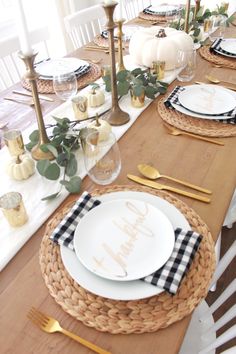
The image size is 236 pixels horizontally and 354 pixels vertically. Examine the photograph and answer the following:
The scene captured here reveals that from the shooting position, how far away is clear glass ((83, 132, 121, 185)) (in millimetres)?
714

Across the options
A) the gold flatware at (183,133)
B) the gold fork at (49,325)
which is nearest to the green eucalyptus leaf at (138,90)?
the gold flatware at (183,133)

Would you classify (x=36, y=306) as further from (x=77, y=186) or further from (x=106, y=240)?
(x=77, y=186)

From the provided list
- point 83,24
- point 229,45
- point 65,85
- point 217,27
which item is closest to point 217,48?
point 229,45

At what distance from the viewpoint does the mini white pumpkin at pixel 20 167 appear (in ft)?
2.44

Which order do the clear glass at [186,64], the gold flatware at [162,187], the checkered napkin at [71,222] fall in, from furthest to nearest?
the clear glass at [186,64]
the gold flatware at [162,187]
the checkered napkin at [71,222]

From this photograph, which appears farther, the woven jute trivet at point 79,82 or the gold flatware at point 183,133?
the woven jute trivet at point 79,82

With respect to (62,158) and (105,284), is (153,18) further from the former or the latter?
(105,284)

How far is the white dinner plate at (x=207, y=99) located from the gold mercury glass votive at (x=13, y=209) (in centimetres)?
57

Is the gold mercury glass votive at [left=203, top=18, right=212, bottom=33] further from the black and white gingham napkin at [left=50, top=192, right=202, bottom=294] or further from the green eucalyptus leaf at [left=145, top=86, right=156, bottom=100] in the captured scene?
the black and white gingham napkin at [left=50, top=192, right=202, bottom=294]

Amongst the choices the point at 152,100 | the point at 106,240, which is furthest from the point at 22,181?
the point at 152,100

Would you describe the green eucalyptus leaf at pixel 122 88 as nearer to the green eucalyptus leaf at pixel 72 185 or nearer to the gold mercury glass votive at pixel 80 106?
the gold mercury glass votive at pixel 80 106

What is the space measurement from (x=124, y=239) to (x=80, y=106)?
0.51 metres

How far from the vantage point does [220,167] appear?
78 cm

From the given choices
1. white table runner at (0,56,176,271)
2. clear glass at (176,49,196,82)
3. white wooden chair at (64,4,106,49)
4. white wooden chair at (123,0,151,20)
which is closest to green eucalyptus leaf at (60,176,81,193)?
white table runner at (0,56,176,271)
